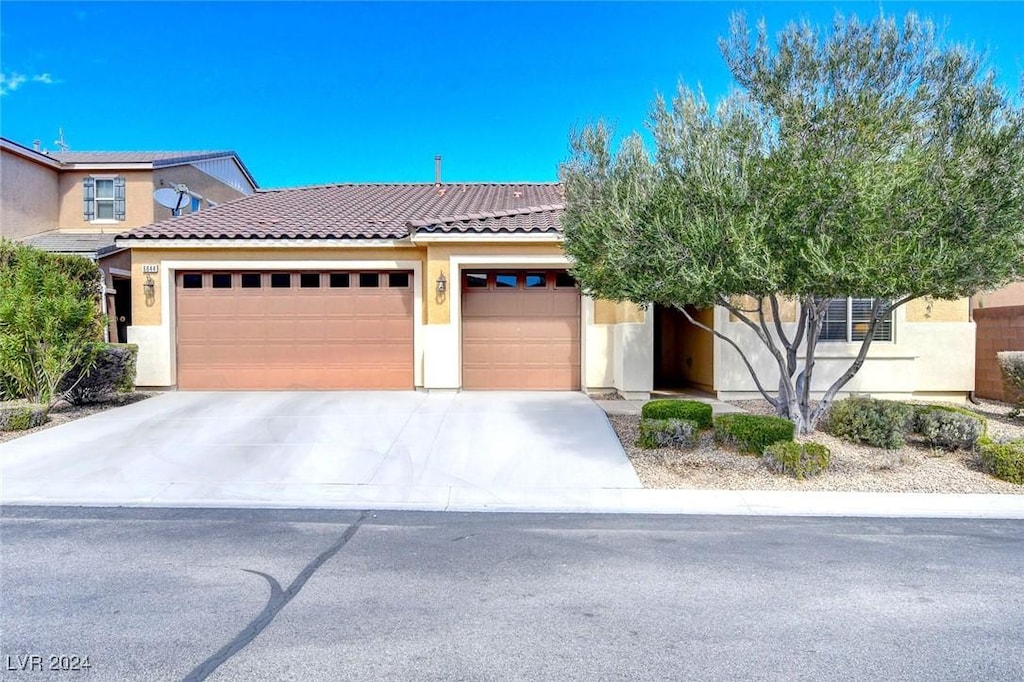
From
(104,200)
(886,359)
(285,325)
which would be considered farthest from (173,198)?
(886,359)

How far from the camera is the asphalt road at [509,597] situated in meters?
3.39

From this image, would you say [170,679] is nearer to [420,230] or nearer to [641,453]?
[641,453]

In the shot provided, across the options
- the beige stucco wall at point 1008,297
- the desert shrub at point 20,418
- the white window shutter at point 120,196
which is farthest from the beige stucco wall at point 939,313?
the white window shutter at point 120,196

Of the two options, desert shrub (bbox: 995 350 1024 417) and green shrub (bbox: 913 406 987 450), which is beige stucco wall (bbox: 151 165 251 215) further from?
desert shrub (bbox: 995 350 1024 417)

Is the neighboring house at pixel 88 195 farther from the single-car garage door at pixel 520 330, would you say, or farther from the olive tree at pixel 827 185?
the olive tree at pixel 827 185

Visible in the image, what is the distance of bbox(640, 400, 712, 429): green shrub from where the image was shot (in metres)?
8.71

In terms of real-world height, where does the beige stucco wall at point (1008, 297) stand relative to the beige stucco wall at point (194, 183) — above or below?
below

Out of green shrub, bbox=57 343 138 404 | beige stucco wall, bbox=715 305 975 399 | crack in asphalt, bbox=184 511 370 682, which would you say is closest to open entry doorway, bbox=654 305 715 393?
beige stucco wall, bbox=715 305 975 399

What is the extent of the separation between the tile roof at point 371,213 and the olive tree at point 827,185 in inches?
201

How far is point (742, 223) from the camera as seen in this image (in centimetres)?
638

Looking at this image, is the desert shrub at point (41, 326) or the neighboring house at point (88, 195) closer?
the desert shrub at point (41, 326)

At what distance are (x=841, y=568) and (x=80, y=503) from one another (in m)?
7.17

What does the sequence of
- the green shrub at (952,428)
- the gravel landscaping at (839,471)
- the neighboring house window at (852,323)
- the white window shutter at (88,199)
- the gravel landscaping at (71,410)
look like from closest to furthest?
1. the gravel landscaping at (839,471)
2. the green shrub at (952,428)
3. the gravel landscaping at (71,410)
4. the neighboring house window at (852,323)
5. the white window shutter at (88,199)

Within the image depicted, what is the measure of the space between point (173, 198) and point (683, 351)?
15257mm
